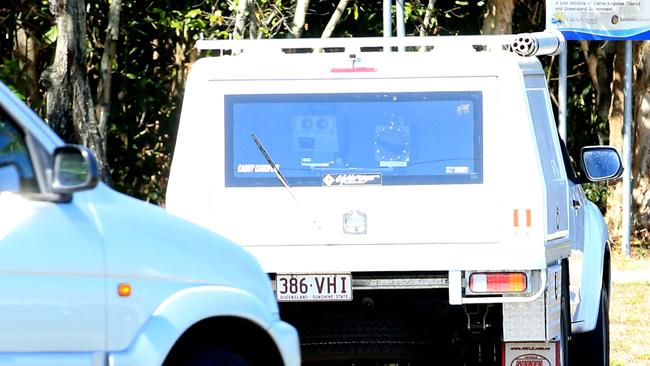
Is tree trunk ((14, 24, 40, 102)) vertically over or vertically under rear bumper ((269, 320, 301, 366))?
over

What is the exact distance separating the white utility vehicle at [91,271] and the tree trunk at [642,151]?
1740 centimetres

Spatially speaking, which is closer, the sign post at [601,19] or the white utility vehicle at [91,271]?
the white utility vehicle at [91,271]

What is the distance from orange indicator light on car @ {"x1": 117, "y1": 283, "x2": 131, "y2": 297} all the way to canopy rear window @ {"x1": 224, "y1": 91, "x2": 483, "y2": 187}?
262 centimetres

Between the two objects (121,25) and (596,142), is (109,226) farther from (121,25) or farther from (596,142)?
(596,142)

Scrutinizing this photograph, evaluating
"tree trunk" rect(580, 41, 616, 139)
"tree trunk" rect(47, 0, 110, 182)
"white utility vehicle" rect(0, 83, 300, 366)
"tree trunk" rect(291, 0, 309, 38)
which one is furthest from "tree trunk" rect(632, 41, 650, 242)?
"white utility vehicle" rect(0, 83, 300, 366)

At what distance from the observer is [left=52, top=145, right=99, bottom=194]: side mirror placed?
19.1 ft

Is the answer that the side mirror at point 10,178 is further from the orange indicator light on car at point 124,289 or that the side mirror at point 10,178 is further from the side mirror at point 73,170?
the orange indicator light on car at point 124,289

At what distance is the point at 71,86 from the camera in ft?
54.5

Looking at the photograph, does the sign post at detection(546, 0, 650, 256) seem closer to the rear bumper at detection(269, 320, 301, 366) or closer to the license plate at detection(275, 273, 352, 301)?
the license plate at detection(275, 273, 352, 301)

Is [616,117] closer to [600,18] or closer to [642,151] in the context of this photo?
[642,151]

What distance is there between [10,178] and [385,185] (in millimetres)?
3078

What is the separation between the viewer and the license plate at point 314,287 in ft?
27.9

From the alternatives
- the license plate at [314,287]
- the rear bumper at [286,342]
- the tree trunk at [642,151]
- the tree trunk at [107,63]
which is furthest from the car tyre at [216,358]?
the tree trunk at [642,151]

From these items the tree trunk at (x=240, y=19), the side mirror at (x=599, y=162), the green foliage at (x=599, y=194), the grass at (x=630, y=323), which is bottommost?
the grass at (x=630, y=323)
